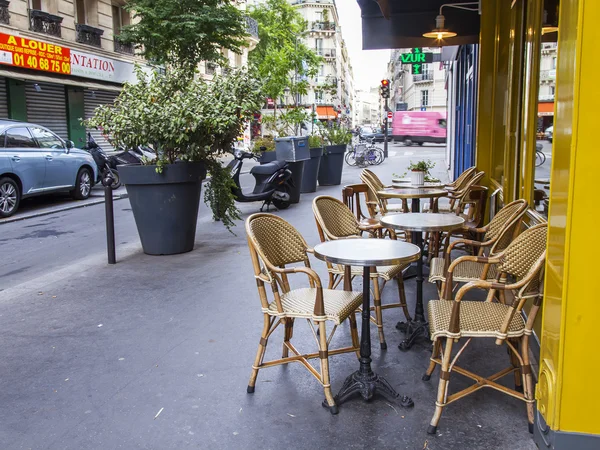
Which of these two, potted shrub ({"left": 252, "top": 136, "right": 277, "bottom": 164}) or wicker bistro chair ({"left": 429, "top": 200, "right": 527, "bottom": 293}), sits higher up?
potted shrub ({"left": 252, "top": 136, "right": 277, "bottom": 164})

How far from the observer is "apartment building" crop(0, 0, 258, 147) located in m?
17.5

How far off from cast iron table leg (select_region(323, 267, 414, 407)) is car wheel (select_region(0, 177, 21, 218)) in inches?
389

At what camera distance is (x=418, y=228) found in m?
4.29

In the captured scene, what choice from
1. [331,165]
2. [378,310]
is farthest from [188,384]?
[331,165]

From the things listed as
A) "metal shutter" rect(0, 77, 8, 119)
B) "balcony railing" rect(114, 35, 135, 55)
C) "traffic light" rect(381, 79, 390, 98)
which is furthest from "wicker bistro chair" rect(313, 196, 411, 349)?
"traffic light" rect(381, 79, 390, 98)

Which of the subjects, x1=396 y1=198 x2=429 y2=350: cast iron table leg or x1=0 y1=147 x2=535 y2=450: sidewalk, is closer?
x1=0 y1=147 x2=535 y2=450: sidewalk

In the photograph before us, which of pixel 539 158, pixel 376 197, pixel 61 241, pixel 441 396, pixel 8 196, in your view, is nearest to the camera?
pixel 441 396

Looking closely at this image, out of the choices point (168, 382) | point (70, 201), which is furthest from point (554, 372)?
point (70, 201)

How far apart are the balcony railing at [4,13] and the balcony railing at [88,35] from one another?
12.0ft

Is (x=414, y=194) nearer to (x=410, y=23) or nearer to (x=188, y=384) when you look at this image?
(x=188, y=384)

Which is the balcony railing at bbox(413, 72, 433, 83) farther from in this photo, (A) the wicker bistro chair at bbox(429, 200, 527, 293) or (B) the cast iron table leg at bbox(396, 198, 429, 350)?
(B) the cast iron table leg at bbox(396, 198, 429, 350)

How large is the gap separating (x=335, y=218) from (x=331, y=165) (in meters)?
10.8

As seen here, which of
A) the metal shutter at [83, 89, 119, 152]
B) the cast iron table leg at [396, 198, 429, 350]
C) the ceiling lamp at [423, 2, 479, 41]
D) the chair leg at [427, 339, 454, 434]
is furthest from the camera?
the metal shutter at [83, 89, 119, 152]

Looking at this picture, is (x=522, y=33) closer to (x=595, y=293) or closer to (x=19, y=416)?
(x=595, y=293)
